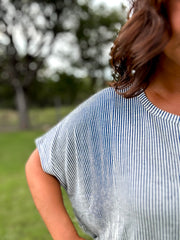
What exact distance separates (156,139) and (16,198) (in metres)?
4.38

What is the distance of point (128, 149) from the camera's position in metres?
0.93

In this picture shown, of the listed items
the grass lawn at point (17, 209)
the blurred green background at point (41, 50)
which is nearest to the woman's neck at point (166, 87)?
the grass lawn at point (17, 209)

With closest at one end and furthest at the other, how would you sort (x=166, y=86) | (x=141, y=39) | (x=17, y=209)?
1. (x=141, y=39)
2. (x=166, y=86)
3. (x=17, y=209)

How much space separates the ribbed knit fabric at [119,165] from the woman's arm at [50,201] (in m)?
0.04

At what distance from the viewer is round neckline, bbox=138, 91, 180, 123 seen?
3.02 feet

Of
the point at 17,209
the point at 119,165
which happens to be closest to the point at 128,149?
the point at 119,165

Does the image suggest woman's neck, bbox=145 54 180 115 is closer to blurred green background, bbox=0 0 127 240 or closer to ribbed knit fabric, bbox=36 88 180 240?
ribbed knit fabric, bbox=36 88 180 240

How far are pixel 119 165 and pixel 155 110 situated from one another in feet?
0.59

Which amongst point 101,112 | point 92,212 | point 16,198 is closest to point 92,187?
point 92,212

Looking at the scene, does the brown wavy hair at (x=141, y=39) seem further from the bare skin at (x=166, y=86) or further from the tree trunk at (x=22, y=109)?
the tree trunk at (x=22, y=109)

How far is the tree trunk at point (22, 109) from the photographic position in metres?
16.0

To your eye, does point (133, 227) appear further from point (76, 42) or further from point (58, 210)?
point (76, 42)

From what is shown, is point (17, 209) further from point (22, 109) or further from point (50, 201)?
point (22, 109)

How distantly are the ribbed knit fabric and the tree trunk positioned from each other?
49.5ft
